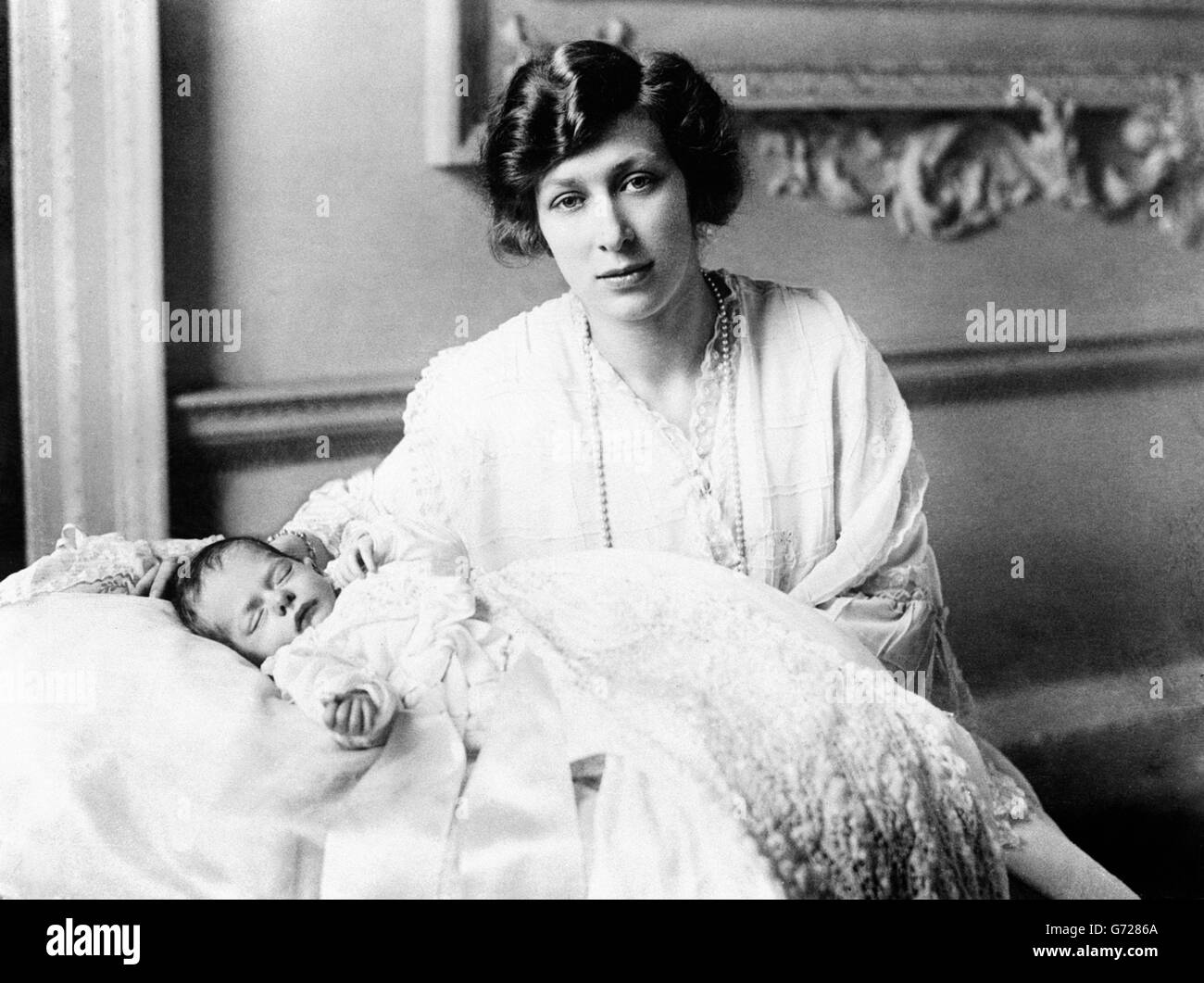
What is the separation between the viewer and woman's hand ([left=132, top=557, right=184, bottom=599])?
1279 millimetres

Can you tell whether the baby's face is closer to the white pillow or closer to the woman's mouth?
the white pillow

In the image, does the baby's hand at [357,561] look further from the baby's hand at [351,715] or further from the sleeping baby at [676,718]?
the baby's hand at [351,715]

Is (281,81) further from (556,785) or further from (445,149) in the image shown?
(556,785)

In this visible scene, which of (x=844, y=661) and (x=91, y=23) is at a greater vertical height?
(x=91, y=23)

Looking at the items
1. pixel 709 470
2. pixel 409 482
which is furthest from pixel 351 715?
pixel 709 470

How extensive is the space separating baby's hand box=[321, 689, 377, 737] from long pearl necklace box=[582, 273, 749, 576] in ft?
1.08

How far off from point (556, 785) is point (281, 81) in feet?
2.48

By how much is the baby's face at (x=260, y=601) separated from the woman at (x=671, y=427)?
0.08 m

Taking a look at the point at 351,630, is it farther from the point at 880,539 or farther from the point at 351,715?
the point at 880,539

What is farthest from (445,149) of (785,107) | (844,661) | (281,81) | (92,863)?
(92,863)

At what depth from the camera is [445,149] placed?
4.41 feet

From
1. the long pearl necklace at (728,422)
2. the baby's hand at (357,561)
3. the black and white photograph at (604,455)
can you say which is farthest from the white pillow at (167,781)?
the long pearl necklace at (728,422)

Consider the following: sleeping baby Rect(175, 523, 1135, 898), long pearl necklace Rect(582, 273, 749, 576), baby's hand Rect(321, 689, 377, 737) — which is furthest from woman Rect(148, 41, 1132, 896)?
baby's hand Rect(321, 689, 377, 737)

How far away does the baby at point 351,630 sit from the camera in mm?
1112
